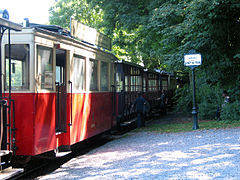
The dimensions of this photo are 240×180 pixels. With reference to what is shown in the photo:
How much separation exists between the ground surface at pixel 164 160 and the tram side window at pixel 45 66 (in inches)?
71.2

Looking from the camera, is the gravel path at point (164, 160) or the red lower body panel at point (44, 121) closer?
the gravel path at point (164, 160)

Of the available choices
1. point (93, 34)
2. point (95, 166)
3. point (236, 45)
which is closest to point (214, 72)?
point (236, 45)

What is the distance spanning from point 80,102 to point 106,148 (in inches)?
71.7

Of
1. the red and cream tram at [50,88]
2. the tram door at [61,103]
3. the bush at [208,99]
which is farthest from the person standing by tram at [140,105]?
the tram door at [61,103]

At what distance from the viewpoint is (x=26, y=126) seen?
254 inches

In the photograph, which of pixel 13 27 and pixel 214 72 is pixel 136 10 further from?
pixel 13 27

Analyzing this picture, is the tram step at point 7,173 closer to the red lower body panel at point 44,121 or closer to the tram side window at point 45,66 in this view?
the red lower body panel at point 44,121

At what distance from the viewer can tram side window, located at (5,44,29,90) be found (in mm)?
6527

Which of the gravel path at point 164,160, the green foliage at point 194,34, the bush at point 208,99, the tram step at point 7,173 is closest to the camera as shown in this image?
the tram step at point 7,173

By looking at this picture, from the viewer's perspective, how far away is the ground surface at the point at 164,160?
247 inches

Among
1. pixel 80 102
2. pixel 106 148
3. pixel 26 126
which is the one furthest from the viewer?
pixel 106 148

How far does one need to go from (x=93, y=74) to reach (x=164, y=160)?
334 centimetres

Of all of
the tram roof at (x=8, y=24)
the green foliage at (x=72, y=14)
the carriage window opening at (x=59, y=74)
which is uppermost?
the green foliage at (x=72, y=14)

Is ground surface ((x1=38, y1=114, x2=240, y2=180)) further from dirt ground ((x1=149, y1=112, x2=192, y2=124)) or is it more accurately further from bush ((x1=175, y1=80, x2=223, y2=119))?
dirt ground ((x1=149, y1=112, x2=192, y2=124))
